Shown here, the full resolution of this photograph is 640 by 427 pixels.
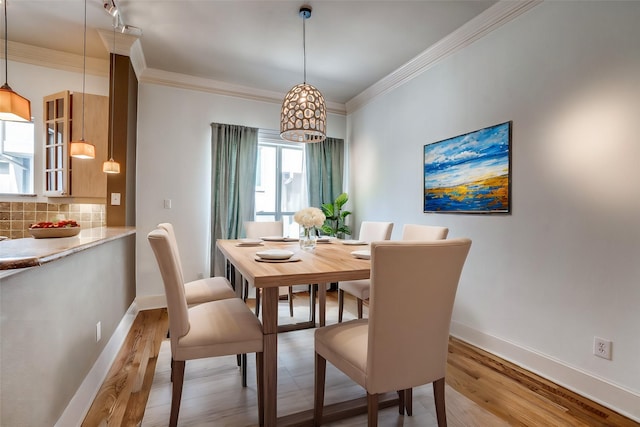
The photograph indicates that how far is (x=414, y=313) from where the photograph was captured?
1189 mm

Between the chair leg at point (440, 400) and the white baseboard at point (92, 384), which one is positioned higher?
the chair leg at point (440, 400)

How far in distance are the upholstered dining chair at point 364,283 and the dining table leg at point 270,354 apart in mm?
1004

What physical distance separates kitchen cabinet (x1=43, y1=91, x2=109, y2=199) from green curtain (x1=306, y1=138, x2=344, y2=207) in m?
2.41

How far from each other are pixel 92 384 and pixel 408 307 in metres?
1.85

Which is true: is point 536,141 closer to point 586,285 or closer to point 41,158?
point 586,285

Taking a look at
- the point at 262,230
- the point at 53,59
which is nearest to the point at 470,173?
the point at 262,230

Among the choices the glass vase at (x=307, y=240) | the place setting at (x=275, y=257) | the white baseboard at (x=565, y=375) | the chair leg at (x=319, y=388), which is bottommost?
the white baseboard at (x=565, y=375)

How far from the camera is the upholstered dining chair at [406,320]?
3.65ft

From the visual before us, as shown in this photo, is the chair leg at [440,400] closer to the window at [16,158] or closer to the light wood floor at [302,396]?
the light wood floor at [302,396]

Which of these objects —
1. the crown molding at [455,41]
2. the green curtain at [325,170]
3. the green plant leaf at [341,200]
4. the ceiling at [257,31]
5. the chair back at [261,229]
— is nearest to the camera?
the crown molding at [455,41]

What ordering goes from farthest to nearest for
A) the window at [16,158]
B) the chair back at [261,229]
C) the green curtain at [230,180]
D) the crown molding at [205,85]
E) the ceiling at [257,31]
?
the green curtain at [230,180] < the crown molding at [205,85] < the chair back at [261,229] < the window at [16,158] < the ceiling at [257,31]

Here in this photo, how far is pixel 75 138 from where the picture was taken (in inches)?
115

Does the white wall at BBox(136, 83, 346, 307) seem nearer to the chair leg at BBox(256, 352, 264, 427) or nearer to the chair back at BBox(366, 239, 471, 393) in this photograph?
the chair leg at BBox(256, 352, 264, 427)

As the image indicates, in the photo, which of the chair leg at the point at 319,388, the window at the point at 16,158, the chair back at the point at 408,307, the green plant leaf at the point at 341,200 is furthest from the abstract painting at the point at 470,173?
the window at the point at 16,158
